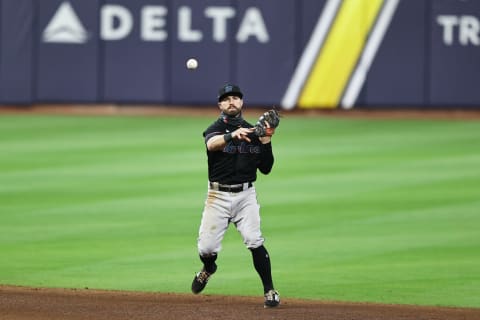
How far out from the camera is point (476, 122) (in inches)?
992

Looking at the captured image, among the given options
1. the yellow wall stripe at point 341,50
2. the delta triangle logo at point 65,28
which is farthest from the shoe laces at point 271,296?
the delta triangle logo at point 65,28

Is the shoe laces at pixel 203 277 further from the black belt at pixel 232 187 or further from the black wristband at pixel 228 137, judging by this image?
the black wristband at pixel 228 137

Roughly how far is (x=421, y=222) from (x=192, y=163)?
5653mm

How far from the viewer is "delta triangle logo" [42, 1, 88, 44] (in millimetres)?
25125

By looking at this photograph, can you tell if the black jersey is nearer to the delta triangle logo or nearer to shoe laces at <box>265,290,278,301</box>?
shoe laces at <box>265,290,278,301</box>

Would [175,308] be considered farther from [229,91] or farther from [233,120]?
[229,91]

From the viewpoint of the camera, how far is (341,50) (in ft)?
82.7

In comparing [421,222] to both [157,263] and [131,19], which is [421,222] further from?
[131,19]

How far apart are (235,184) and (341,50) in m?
15.9

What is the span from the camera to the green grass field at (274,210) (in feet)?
38.0

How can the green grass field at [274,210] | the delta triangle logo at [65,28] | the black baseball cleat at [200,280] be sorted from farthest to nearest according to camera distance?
the delta triangle logo at [65,28] → the green grass field at [274,210] → the black baseball cleat at [200,280]

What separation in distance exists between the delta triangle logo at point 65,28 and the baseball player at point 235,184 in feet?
52.3

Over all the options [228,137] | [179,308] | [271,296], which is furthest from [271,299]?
[228,137]

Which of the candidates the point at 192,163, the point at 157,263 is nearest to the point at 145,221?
the point at 157,263
